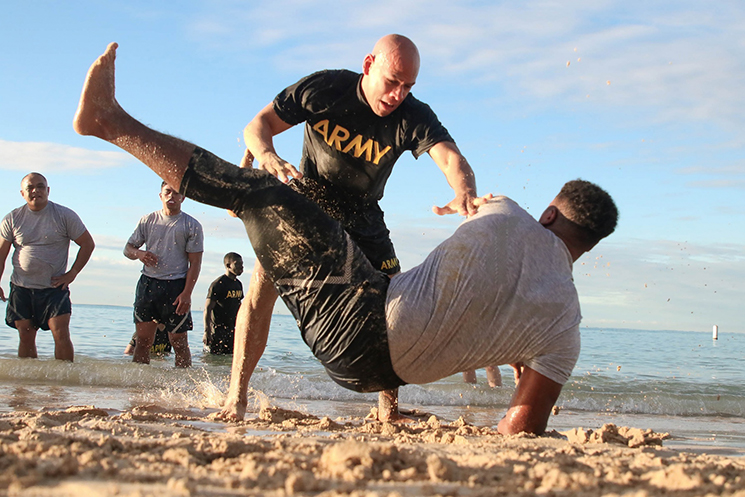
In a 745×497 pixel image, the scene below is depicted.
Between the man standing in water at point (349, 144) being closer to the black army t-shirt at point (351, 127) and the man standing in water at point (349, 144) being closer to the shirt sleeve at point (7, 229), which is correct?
the black army t-shirt at point (351, 127)

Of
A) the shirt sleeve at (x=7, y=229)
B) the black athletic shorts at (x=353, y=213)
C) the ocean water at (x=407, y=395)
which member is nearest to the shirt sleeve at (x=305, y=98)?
the black athletic shorts at (x=353, y=213)

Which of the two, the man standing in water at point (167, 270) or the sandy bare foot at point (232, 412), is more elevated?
the man standing in water at point (167, 270)

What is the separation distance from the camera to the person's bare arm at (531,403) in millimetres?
2795

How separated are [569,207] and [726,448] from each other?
2.26 metres

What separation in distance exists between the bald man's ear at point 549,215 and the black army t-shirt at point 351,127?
106 cm

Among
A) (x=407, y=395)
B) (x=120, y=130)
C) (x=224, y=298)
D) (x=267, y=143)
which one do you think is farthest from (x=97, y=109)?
(x=224, y=298)

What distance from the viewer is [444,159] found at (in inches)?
152

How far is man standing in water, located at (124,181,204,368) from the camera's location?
25.1ft

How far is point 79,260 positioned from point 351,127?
15.9ft

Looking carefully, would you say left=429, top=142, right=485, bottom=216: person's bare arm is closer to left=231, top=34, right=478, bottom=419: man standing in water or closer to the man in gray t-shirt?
left=231, top=34, right=478, bottom=419: man standing in water

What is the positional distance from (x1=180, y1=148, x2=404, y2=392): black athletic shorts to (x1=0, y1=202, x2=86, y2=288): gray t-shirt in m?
5.25

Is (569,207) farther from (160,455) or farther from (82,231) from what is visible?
(82,231)

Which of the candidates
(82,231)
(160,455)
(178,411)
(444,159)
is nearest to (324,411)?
(178,411)

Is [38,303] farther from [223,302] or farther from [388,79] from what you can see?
[388,79]
